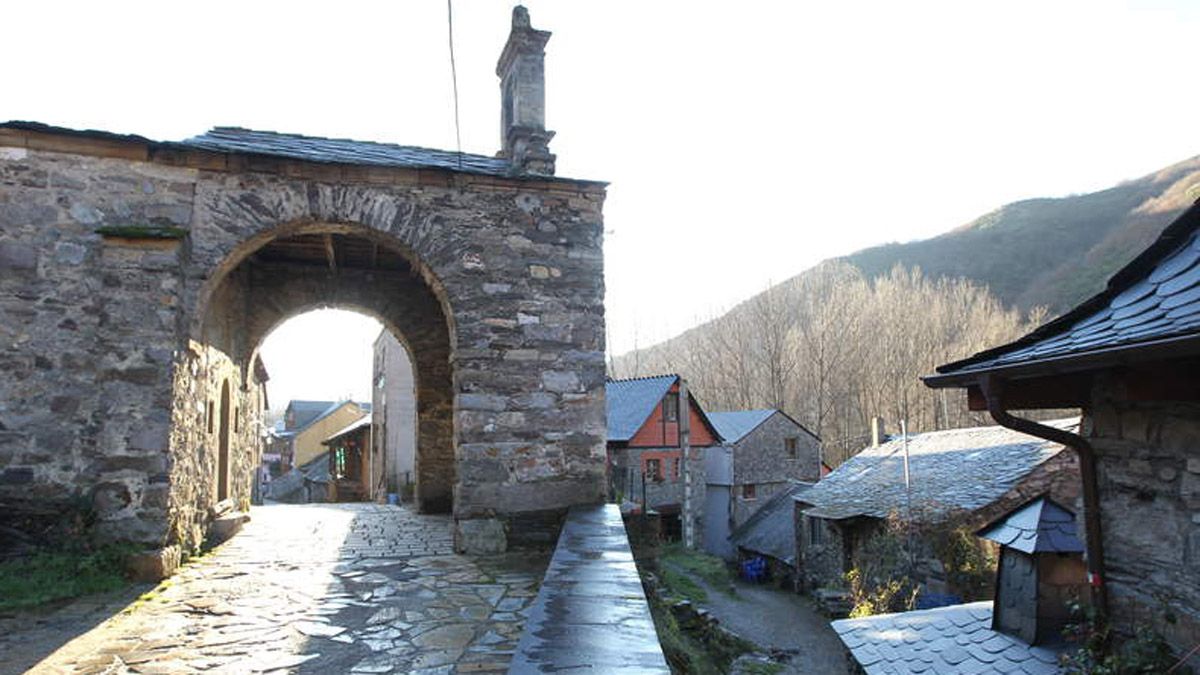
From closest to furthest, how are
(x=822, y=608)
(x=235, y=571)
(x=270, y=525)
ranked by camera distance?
(x=235, y=571), (x=270, y=525), (x=822, y=608)

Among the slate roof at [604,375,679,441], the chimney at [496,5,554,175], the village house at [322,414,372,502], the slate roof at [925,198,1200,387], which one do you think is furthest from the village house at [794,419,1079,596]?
the village house at [322,414,372,502]

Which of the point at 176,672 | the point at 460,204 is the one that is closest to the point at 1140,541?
A: the point at 176,672

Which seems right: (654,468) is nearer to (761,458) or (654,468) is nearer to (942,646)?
(761,458)

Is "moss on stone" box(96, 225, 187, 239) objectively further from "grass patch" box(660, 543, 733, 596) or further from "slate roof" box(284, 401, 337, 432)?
"slate roof" box(284, 401, 337, 432)

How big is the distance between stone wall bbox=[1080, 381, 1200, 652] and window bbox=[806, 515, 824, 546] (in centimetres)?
1599

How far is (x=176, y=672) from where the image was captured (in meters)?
3.35

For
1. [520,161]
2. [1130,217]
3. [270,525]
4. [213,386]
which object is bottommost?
[270,525]

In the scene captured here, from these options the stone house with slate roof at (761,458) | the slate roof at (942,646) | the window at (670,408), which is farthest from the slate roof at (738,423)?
the slate roof at (942,646)

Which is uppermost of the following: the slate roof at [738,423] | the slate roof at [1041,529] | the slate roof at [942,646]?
the slate roof at [738,423]

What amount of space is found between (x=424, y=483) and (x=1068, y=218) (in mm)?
66947

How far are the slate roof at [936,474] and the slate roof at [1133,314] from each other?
10279mm

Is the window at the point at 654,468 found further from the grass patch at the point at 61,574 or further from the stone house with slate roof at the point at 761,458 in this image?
the grass patch at the point at 61,574

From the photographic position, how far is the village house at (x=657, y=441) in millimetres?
23719

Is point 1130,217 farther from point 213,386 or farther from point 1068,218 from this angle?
point 213,386
